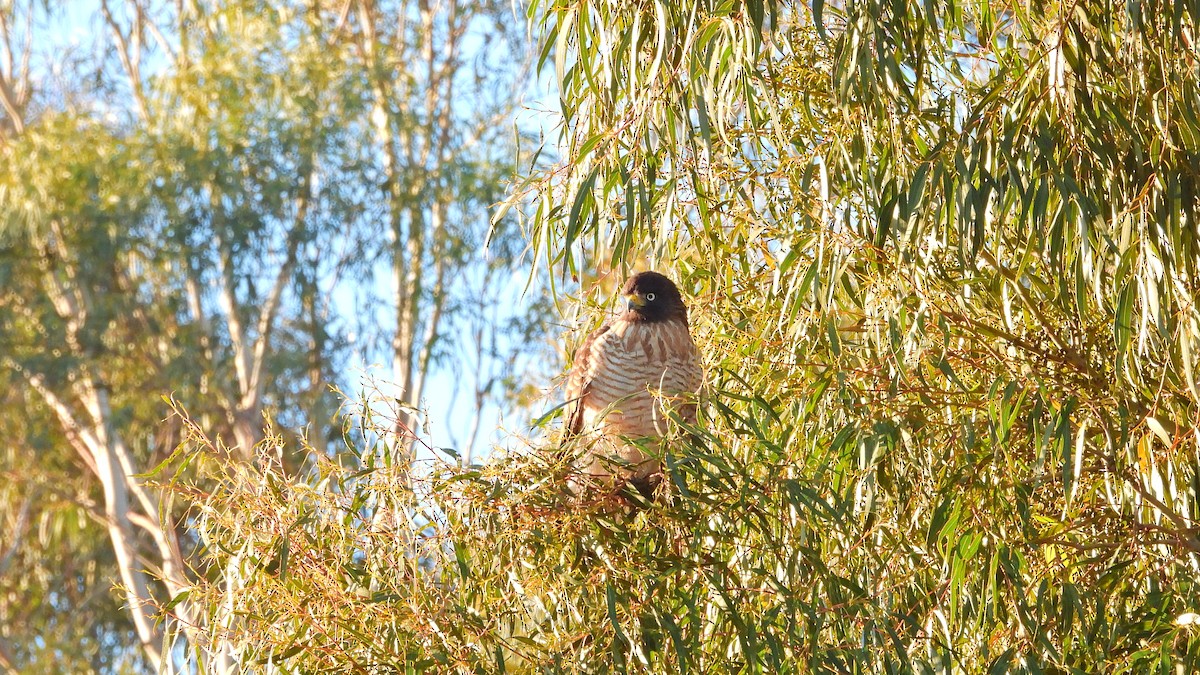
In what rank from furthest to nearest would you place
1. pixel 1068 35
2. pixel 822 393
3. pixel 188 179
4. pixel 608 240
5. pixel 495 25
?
pixel 495 25, pixel 188 179, pixel 608 240, pixel 822 393, pixel 1068 35

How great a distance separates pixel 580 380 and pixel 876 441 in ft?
2.96

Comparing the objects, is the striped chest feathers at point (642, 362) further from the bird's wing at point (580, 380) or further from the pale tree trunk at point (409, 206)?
the pale tree trunk at point (409, 206)

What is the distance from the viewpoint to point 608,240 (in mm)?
2965

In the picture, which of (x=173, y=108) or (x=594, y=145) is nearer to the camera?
(x=594, y=145)

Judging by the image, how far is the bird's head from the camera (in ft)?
10.3

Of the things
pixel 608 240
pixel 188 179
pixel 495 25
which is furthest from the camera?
pixel 495 25

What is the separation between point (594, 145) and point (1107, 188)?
900 millimetres

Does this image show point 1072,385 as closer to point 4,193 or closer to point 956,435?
point 956,435

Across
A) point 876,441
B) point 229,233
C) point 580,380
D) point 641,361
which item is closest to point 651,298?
point 641,361

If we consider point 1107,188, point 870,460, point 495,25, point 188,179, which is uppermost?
point 495,25

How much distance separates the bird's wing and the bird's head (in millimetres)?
103

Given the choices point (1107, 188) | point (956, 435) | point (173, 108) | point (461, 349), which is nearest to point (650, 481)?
point (956, 435)

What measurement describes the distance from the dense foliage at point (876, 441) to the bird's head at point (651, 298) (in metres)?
0.40

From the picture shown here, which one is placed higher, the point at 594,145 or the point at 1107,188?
the point at 594,145
